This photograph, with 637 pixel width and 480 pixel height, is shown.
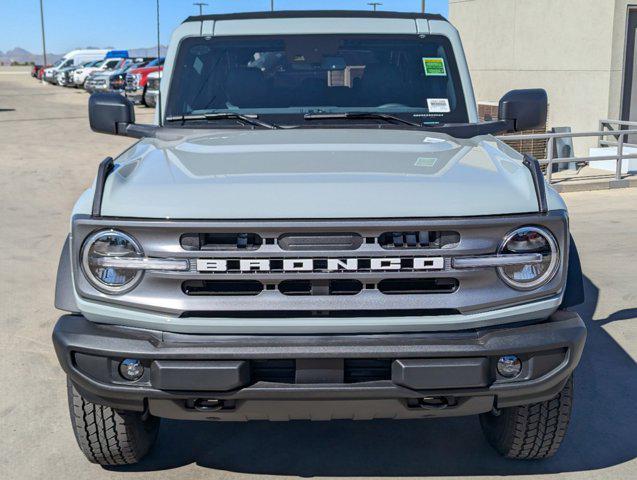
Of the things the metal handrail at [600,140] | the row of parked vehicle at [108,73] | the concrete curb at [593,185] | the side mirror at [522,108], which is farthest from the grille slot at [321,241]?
the row of parked vehicle at [108,73]

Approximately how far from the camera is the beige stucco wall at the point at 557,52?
54.4 ft

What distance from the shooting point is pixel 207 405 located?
3.21m

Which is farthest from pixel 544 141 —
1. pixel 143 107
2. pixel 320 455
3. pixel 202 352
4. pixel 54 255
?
pixel 143 107

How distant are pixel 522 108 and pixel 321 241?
78.0 inches

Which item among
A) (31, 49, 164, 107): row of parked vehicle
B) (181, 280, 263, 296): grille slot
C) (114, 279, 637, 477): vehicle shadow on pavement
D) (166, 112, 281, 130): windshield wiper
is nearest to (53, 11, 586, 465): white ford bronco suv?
(181, 280, 263, 296): grille slot

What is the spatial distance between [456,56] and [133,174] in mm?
2140

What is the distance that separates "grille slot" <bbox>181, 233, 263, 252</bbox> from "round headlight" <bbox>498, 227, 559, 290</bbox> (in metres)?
0.89

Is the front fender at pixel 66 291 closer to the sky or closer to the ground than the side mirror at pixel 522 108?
closer to the ground

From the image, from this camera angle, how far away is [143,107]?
96.0 feet

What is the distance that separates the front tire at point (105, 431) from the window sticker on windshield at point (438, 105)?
217cm

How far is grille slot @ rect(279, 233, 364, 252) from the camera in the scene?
3086 mm

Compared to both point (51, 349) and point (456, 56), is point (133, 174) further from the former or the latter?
point (51, 349)

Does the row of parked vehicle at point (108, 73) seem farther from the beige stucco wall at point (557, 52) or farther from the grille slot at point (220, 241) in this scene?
the grille slot at point (220, 241)

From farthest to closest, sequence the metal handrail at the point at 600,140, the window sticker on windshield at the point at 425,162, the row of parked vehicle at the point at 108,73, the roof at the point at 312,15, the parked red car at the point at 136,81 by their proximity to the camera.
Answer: the parked red car at the point at 136,81, the row of parked vehicle at the point at 108,73, the metal handrail at the point at 600,140, the roof at the point at 312,15, the window sticker on windshield at the point at 425,162
